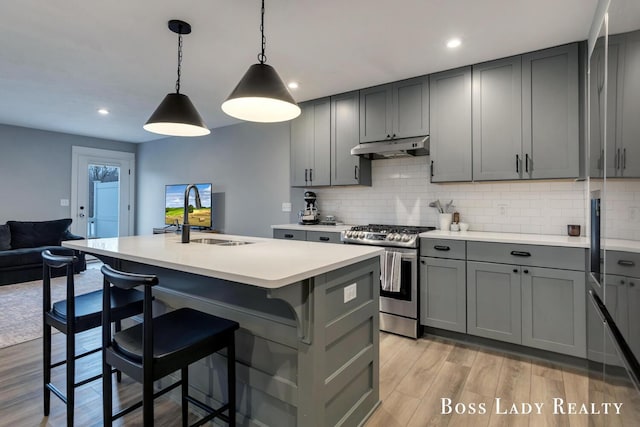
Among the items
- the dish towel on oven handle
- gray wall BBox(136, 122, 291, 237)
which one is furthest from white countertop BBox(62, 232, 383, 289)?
gray wall BBox(136, 122, 291, 237)

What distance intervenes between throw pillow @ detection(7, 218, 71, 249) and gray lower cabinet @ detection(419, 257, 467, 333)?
6.04 metres

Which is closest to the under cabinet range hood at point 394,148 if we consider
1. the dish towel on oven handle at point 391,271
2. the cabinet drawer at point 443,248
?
the cabinet drawer at point 443,248

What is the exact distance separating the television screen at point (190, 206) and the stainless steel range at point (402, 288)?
3.27 m

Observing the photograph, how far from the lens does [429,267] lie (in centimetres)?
306

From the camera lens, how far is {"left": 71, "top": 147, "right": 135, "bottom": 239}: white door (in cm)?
640

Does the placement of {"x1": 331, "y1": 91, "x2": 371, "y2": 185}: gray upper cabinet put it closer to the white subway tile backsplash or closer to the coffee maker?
the white subway tile backsplash

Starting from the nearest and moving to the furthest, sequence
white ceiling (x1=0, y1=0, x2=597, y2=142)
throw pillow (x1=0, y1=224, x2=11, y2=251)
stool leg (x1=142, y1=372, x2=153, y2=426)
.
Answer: stool leg (x1=142, y1=372, x2=153, y2=426) < white ceiling (x1=0, y1=0, x2=597, y2=142) < throw pillow (x1=0, y1=224, x2=11, y2=251)

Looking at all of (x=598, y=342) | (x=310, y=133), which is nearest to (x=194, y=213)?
(x=310, y=133)

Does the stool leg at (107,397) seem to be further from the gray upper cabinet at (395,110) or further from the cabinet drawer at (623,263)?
the gray upper cabinet at (395,110)

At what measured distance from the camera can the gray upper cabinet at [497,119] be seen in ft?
9.55

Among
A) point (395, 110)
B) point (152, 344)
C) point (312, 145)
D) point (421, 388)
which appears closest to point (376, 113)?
point (395, 110)

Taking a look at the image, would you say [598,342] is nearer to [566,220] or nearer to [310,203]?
[566,220]

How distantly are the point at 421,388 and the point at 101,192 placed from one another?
7115 millimetres

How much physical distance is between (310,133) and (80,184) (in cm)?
504
